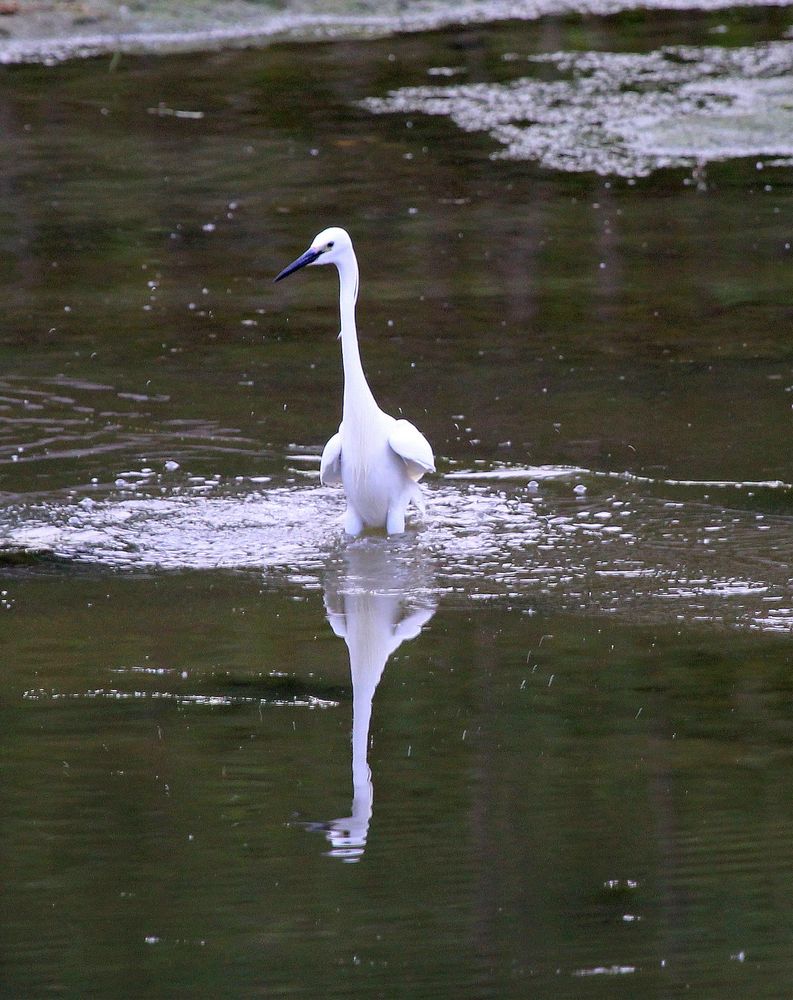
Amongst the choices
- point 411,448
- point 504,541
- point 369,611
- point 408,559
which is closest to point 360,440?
point 411,448

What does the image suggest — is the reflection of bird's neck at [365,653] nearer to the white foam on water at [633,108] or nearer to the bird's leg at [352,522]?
the bird's leg at [352,522]

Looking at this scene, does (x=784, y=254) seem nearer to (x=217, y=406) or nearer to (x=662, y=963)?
(x=217, y=406)

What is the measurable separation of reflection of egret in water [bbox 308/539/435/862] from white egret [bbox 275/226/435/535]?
0.69 ft

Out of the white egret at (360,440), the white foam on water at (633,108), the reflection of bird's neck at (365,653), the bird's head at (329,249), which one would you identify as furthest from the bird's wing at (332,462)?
the white foam on water at (633,108)

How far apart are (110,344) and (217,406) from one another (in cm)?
119

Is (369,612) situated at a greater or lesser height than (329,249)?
lesser

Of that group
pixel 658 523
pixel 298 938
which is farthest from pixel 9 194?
pixel 298 938

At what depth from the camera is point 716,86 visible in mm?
14617

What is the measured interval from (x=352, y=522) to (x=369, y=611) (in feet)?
2.95

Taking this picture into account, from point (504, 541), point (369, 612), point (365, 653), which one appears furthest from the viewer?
point (504, 541)

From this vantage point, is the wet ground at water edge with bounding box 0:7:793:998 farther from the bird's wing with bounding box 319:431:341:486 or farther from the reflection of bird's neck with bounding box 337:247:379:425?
the reflection of bird's neck with bounding box 337:247:379:425

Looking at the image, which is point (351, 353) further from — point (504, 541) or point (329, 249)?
point (504, 541)

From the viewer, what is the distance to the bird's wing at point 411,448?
6789 millimetres

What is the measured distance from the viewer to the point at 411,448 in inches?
268
